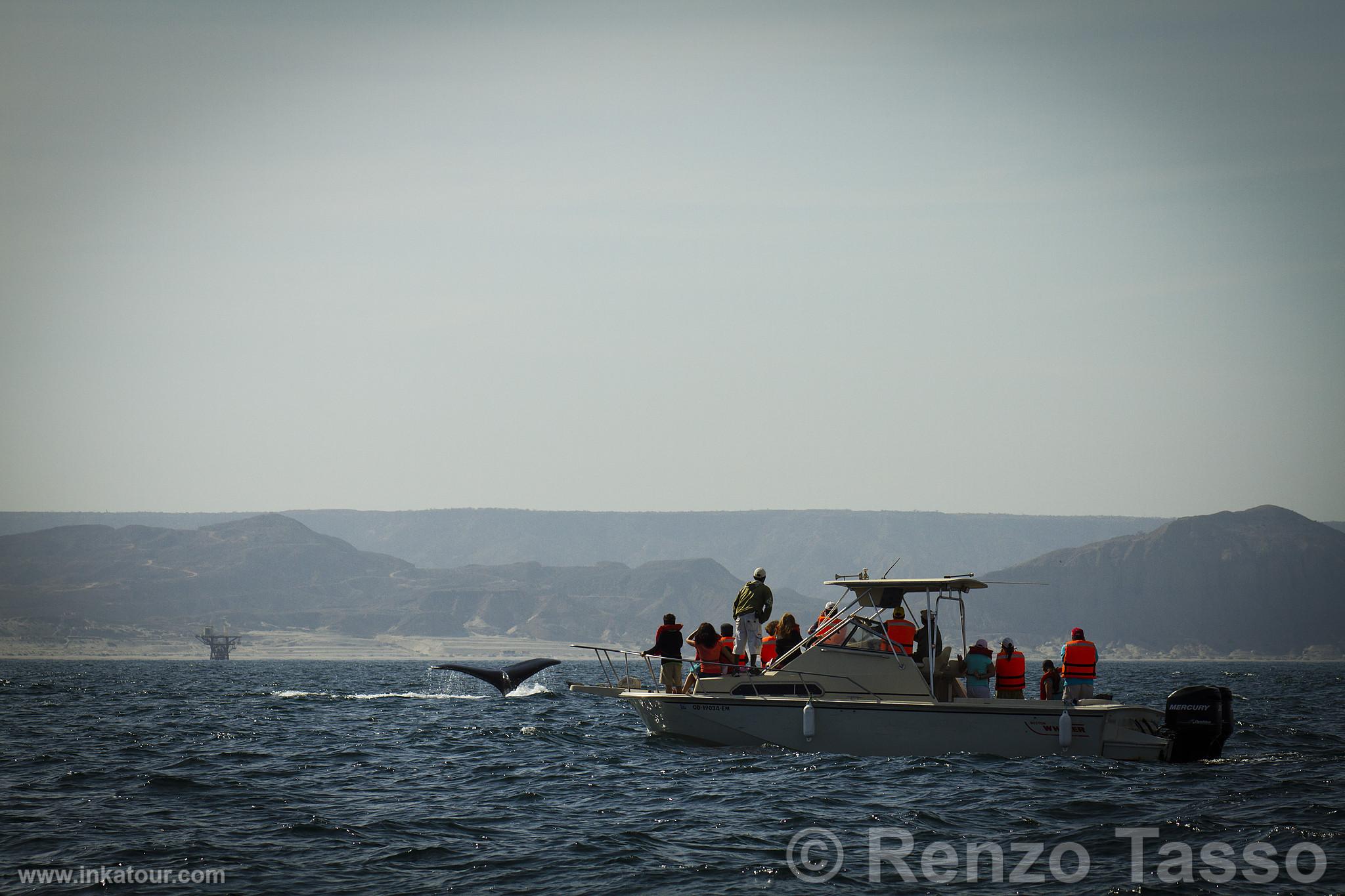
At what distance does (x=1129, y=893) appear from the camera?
1266 cm

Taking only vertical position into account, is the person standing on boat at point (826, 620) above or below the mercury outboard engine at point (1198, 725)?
above

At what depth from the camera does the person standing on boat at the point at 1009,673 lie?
2198 centimetres

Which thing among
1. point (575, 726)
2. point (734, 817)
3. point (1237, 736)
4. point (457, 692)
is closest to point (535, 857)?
point (734, 817)

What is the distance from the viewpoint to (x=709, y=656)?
76.4 ft

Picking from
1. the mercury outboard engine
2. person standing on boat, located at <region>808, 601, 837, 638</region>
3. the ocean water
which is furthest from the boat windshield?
the mercury outboard engine

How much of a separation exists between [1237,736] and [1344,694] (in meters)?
38.3

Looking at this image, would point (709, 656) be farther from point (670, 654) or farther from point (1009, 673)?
point (1009, 673)

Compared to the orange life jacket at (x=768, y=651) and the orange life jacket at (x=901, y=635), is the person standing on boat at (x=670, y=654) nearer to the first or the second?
the orange life jacket at (x=768, y=651)

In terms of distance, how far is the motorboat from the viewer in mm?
20734

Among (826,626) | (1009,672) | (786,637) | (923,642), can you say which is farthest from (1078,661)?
(786,637)

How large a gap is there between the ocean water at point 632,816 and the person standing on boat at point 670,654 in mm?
1097

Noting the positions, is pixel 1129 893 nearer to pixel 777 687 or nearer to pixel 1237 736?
pixel 777 687

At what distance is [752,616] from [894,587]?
9.29ft

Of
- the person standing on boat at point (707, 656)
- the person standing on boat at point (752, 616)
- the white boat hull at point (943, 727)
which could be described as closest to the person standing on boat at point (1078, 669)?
the white boat hull at point (943, 727)
